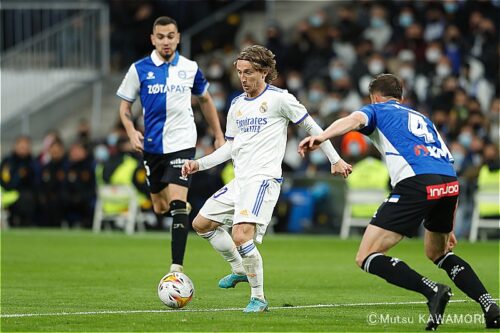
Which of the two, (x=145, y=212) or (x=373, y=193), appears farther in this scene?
(x=145, y=212)

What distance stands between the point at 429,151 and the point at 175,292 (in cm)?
284

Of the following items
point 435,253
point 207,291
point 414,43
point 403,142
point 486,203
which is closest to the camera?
point 403,142

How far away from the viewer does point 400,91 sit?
996 cm

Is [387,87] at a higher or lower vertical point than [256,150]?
higher

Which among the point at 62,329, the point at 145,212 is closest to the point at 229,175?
the point at 145,212

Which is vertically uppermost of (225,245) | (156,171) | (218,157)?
(218,157)

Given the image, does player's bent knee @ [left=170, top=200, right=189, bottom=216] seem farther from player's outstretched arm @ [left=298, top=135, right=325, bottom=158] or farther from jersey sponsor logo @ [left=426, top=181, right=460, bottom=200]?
jersey sponsor logo @ [left=426, top=181, right=460, bottom=200]

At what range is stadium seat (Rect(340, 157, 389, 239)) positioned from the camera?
76.9 feet

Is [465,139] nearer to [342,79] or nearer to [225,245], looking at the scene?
[342,79]

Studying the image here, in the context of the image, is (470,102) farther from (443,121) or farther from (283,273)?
(283,273)

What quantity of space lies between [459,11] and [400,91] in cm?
1908

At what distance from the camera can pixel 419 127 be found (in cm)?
966

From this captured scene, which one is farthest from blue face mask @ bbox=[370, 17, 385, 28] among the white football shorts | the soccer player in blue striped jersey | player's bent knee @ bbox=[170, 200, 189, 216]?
the white football shorts

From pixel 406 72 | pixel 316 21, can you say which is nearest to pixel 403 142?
pixel 406 72
